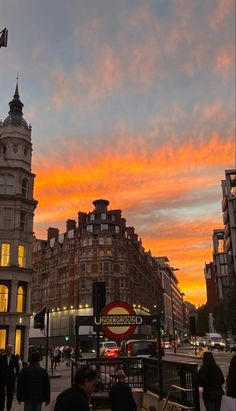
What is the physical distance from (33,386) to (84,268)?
84.3m

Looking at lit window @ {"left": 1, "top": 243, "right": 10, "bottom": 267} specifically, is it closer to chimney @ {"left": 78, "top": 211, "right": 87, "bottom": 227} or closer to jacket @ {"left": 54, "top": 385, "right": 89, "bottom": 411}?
jacket @ {"left": 54, "top": 385, "right": 89, "bottom": 411}

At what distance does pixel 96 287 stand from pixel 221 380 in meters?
5.26

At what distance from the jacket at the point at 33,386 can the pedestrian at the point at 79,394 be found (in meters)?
4.29

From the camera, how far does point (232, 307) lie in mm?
68312

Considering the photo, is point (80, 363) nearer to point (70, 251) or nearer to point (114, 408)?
point (114, 408)

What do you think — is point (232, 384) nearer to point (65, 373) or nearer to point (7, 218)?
point (65, 373)

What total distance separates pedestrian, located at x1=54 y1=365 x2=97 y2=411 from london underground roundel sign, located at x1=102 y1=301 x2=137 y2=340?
5.63 m

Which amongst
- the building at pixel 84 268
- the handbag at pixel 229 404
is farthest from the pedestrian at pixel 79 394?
the building at pixel 84 268

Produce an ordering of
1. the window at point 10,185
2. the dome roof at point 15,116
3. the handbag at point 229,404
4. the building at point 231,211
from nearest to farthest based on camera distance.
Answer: the handbag at point 229,404, the window at point 10,185, the dome roof at point 15,116, the building at point 231,211

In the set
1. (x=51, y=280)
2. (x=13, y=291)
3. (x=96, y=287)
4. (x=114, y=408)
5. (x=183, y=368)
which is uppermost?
(x=51, y=280)

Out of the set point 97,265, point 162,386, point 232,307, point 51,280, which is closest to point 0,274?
point 162,386

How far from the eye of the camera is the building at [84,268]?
90375 mm

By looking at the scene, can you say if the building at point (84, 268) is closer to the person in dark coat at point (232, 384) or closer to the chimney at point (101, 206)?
the chimney at point (101, 206)

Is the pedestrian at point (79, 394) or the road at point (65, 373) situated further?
the road at point (65, 373)
